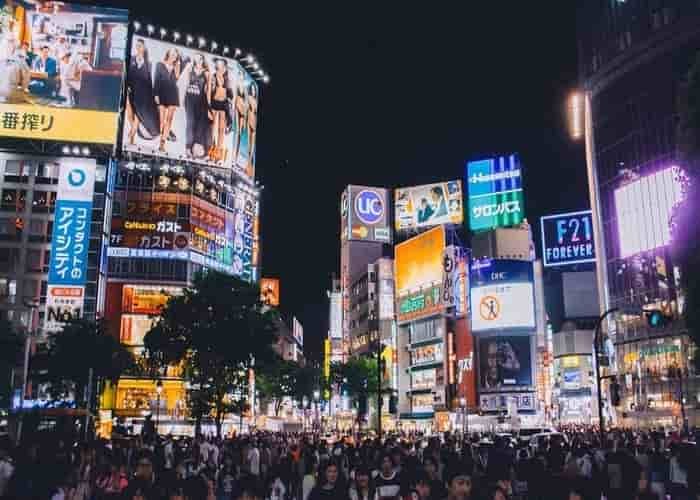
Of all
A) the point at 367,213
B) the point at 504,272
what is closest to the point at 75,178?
the point at 504,272

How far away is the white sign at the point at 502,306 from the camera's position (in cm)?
7819

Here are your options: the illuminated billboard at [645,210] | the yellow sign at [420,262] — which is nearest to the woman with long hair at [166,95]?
the yellow sign at [420,262]

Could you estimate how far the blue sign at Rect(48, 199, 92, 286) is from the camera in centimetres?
6041

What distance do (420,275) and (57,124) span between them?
46.8 metres

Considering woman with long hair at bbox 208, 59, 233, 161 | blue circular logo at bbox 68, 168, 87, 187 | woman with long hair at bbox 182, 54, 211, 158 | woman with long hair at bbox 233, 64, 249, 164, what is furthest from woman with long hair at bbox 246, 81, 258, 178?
blue circular logo at bbox 68, 168, 87, 187

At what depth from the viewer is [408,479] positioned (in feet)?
28.8

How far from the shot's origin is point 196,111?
77.6 meters

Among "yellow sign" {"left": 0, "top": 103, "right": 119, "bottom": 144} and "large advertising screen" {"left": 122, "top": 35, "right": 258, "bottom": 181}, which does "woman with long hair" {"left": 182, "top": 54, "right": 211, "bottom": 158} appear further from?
"yellow sign" {"left": 0, "top": 103, "right": 119, "bottom": 144}

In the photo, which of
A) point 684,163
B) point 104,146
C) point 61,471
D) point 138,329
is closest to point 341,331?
point 138,329

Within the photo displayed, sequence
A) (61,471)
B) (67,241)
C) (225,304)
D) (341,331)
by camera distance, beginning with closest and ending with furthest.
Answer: (61,471) < (225,304) < (67,241) < (341,331)

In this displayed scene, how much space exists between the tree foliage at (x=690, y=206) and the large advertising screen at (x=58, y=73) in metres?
55.7

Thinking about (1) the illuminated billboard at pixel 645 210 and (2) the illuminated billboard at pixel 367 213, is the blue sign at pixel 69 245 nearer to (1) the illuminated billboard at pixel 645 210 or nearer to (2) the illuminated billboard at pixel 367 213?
(1) the illuminated billboard at pixel 645 210

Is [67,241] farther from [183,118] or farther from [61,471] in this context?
[61,471]

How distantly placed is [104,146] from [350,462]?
60024 millimetres
